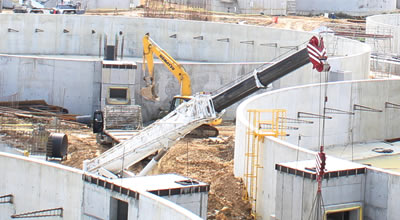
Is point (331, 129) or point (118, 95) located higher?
point (118, 95)

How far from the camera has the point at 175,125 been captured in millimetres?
23078

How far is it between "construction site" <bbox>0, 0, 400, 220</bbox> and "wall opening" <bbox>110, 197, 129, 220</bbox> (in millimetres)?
25

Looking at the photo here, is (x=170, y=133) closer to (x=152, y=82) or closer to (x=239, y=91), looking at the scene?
(x=239, y=91)

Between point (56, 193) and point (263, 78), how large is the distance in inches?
255

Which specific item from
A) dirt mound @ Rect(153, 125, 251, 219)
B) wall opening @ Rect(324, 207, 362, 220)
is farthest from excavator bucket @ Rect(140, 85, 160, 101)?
wall opening @ Rect(324, 207, 362, 220)

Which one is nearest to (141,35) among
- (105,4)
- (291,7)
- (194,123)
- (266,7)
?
(105,4)

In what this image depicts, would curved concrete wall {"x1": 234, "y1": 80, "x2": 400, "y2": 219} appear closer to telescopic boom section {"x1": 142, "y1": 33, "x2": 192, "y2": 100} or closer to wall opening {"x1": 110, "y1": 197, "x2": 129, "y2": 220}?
wall opening {"x1": 110, "y1": 197, "x2": 129, "y2": 220}

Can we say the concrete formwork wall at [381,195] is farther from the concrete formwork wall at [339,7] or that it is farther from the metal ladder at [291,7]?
the concrete formwork wall at [339,7]

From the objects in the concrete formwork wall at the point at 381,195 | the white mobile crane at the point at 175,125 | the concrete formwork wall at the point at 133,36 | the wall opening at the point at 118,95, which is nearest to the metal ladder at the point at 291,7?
the concrete formwork wall at the point at 133,36

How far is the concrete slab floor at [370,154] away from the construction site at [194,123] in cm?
7

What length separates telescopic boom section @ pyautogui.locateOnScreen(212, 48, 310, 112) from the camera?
2177cm

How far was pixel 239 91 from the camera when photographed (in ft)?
75.2

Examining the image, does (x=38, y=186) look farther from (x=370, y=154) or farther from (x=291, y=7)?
(x=291, y=7)

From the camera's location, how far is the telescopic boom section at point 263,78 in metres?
21.8
